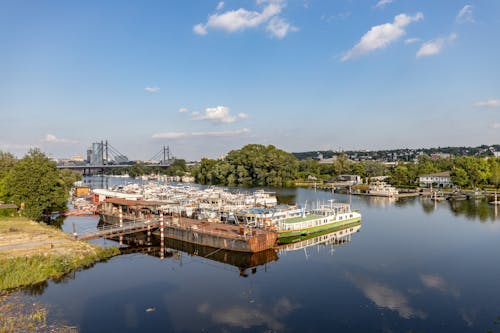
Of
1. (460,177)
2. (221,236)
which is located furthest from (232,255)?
(460,177)

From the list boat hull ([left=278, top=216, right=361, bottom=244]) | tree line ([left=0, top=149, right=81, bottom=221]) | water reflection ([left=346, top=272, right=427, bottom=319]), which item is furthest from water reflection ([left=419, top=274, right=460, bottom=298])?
tree line ([left=0, top=149, right=81, bottom=221])

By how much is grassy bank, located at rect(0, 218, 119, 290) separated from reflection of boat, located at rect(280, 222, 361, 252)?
16.6 metres

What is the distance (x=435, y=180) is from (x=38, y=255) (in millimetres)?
93933

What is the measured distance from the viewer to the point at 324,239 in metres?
40.9

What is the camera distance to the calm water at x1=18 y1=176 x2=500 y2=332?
810 inches

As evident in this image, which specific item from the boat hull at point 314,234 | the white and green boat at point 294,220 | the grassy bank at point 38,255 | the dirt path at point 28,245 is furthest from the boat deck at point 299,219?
the dirt path at point 28,245

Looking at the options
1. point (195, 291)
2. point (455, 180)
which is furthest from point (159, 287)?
point (455, 180)

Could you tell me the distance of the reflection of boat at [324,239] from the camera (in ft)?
122

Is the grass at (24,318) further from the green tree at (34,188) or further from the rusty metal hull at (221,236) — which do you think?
the green tree at (34,188)

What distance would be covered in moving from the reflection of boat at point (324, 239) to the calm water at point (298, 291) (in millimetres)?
1538

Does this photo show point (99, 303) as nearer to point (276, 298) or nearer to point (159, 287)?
point (159, 287)

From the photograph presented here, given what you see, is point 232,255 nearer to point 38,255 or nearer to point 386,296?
point 386,296

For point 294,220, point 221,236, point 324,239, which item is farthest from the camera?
point 294,220

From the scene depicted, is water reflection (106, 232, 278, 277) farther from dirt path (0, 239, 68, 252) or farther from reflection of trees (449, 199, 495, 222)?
reflection of trees (449, 199, 495, 222)
